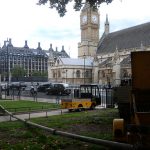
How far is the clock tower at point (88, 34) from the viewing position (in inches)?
5172

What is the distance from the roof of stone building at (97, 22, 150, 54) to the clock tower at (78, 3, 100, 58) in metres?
4.06

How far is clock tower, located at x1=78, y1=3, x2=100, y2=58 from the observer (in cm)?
13138

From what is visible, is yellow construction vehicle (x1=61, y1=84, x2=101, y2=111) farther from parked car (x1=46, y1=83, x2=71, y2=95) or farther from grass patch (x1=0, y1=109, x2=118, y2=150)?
parked car (x1=46, y1=83, x2=71, y2=95)

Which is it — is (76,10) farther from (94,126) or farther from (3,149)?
(3,149)

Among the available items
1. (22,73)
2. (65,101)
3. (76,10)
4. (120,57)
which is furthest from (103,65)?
(76,10)

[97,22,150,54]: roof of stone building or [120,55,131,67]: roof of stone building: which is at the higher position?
[97,22,150,54]: roof of stone building

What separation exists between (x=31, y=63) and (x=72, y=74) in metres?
60.7

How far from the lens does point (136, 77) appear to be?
1120 centimetres

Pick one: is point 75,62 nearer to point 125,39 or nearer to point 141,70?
point 125,39

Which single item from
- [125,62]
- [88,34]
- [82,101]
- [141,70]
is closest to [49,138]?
[141,70]

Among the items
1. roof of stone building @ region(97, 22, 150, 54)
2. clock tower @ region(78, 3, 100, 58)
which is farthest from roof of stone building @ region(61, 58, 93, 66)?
clock tower @ region(78, 3, 100, 58)

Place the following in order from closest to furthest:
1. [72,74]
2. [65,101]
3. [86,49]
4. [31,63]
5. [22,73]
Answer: [65,101], [72,74], [86,49], [22,73], [31,63]

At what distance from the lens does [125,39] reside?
11456cm

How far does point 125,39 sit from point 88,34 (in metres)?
23.3
